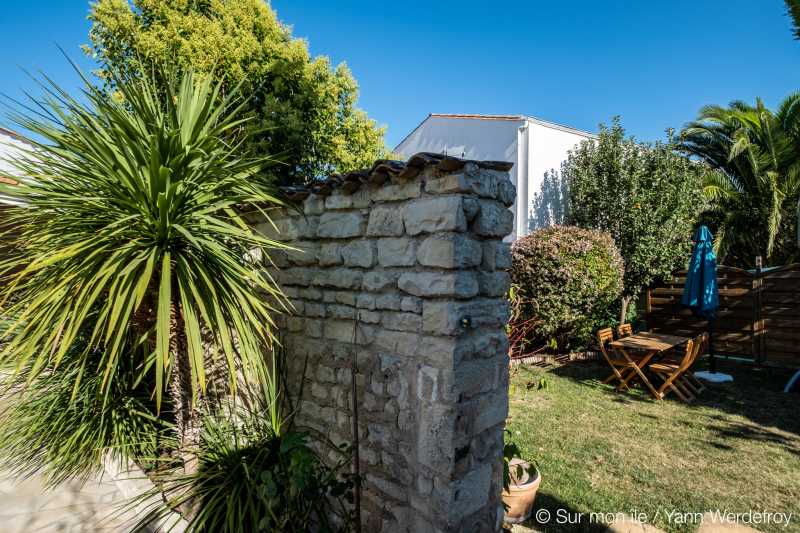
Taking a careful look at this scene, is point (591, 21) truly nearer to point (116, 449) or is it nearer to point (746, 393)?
point (746, 393)

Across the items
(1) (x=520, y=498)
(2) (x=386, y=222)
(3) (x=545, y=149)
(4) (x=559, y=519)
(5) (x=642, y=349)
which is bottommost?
(4) (x=559, y=519)

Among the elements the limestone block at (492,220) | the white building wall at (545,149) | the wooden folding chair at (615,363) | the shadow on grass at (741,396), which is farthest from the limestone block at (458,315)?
the white building wall at (545,149)

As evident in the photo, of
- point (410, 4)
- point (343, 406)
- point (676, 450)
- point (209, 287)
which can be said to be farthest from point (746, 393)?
point (410, 4)

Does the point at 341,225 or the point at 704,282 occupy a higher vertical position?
the point at 341,225

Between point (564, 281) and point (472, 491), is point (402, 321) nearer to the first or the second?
point (472, 491)

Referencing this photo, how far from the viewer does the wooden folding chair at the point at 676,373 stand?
19.3 feet

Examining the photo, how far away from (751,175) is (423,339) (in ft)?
46.6

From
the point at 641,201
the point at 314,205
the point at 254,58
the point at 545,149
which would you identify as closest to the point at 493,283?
the point at 314,205

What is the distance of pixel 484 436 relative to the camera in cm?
242

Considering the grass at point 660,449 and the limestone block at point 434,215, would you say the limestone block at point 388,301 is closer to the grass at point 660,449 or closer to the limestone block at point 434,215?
the limestone block at point 434,215

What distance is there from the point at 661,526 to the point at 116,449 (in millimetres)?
4432

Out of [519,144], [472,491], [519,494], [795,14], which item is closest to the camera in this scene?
[472,491]

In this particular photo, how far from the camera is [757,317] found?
7.79 metres

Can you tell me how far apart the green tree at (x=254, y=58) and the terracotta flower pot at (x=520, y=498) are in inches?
259
